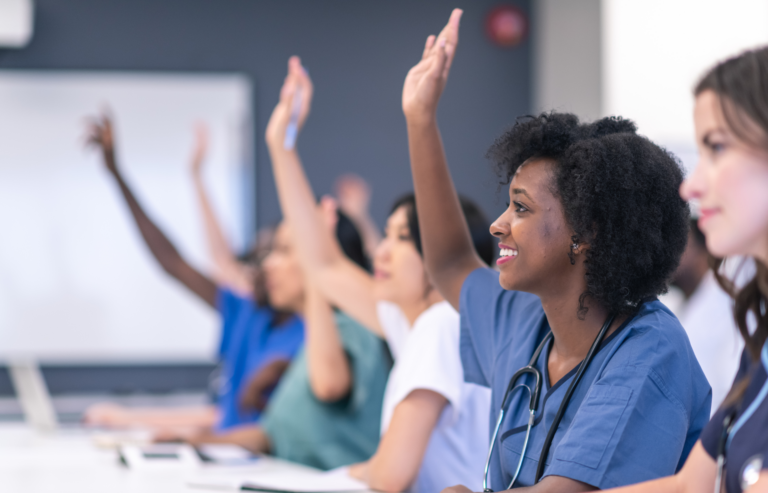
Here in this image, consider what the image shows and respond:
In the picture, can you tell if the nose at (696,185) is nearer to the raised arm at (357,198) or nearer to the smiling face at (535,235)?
the smiling face at (535,235)

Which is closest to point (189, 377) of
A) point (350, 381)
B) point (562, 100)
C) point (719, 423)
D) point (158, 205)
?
point (158, 205)

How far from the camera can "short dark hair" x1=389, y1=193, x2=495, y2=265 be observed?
1.75 m

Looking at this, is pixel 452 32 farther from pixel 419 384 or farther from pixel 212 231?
pixel 212 231

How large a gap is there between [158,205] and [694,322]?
280 cm

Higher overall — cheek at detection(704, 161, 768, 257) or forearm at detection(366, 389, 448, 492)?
cheek at detection(704, 161, 768, 257)

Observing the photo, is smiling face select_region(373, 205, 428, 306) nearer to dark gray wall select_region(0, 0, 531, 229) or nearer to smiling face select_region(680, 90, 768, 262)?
smiling face select_region(680, 90, 768, 262)

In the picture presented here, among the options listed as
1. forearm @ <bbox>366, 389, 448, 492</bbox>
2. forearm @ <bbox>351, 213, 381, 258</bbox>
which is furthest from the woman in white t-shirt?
forearm @ <bbox>351, 213, 381, 258</bbox>

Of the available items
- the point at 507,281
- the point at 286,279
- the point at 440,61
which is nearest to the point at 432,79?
the point at 440,61

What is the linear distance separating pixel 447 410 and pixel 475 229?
445 millimetres

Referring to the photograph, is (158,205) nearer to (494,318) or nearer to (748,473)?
(494,318)

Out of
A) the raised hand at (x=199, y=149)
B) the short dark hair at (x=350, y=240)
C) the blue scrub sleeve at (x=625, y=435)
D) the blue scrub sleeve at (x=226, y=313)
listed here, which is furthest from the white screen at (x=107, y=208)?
the blue scrub sleeve at (x=625, y=435)

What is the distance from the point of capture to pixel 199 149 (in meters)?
3.82

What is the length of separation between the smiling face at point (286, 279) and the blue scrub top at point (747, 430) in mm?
1914

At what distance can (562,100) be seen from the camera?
4.15m
